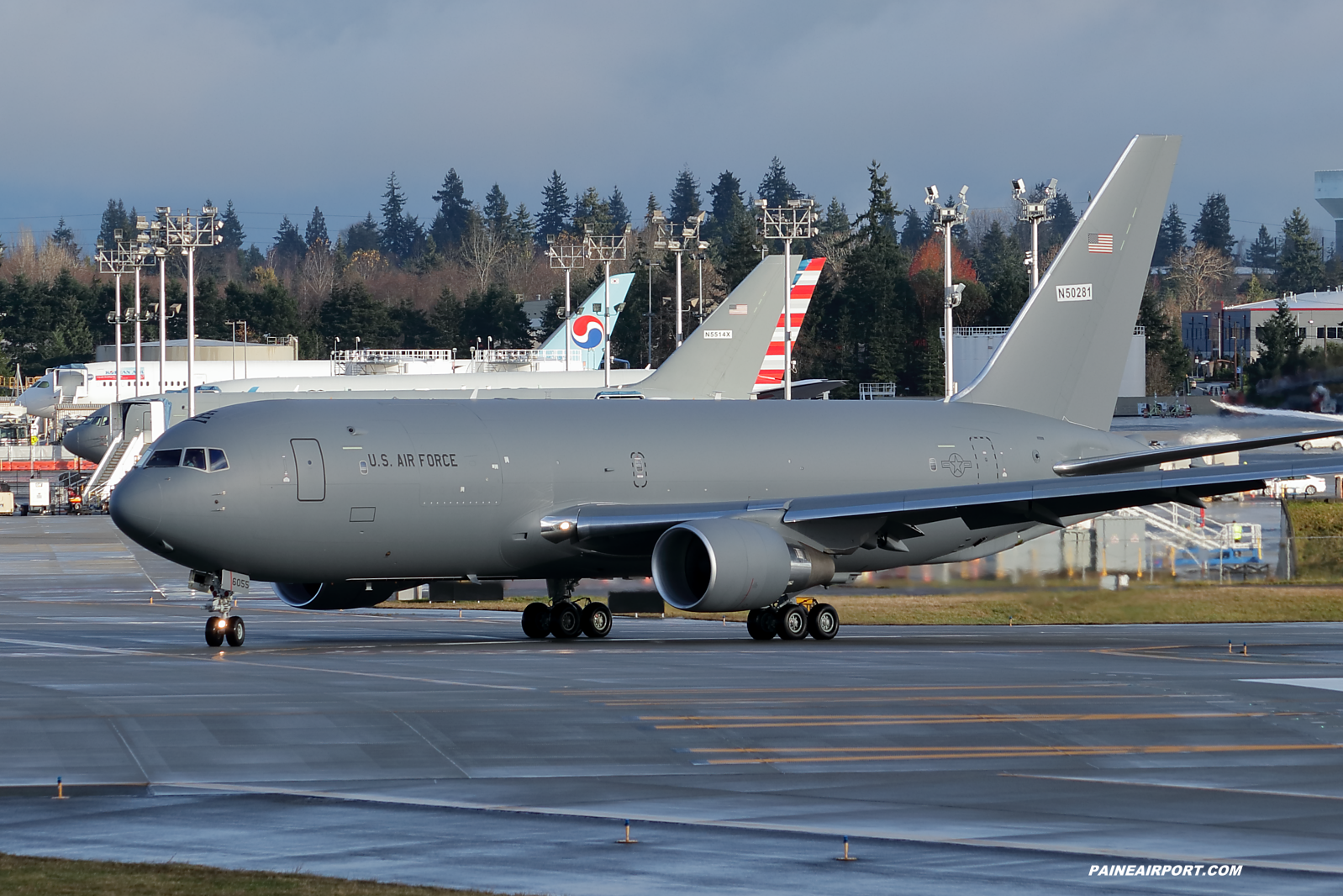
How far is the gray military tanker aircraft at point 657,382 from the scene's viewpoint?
212 feet

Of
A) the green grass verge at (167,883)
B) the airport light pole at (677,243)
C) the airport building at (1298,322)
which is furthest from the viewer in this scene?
the airport light pole at (677,243)

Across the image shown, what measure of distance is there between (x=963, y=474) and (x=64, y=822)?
26.0m

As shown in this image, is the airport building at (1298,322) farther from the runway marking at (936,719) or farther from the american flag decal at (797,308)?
the american flag decal at (797,308)

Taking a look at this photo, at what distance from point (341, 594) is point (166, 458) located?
451 centimetres

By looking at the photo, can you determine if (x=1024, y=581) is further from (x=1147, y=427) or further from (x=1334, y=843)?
(x=1334, y=843)

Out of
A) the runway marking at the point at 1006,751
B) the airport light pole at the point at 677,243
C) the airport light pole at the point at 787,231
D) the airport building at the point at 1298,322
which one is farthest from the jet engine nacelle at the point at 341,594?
the airport light pole at the point at 677,243

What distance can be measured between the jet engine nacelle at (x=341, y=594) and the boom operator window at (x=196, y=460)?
342 cm

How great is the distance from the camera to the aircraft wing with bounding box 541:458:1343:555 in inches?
1286

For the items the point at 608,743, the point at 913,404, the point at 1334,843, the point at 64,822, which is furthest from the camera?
the point at 913,404

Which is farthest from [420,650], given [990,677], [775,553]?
[990,677]

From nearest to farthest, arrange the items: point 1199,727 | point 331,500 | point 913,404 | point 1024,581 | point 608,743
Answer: point 608,743, point 1199,727, point 331,500, point 1024,581, point 913,404

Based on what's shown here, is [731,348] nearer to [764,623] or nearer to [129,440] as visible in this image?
[764,623]

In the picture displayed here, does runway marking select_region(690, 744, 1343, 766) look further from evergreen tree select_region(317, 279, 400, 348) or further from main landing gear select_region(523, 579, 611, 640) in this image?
evergreen tree select_region(317, 279, 400, 348)

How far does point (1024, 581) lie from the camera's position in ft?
122
